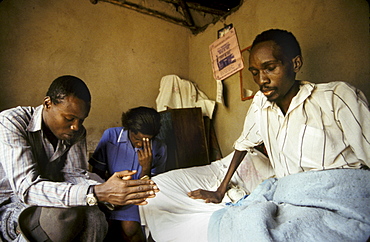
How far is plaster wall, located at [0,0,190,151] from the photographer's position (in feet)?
8.68

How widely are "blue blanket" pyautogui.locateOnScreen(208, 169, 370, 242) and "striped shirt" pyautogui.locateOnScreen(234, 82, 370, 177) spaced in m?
0.10

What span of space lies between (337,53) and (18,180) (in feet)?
7.93

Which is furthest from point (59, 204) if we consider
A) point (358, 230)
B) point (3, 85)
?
point (3, 85)

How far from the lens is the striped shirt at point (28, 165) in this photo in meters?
1.03

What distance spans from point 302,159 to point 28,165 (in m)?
1.39

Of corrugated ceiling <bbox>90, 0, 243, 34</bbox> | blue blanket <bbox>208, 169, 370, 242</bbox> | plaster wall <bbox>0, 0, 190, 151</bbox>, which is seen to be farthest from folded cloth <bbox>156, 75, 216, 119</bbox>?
blue blanket <bbox>208, 169, 370, 242</bbox>

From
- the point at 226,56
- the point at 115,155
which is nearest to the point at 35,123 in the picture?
the point at 115,155

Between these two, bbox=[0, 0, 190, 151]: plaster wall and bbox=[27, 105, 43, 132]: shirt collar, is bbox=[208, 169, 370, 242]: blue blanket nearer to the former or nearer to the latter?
bbox=[27, 105, 43, 132]: shirt collar

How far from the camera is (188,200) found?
61.6 inches

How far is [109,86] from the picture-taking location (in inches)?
128

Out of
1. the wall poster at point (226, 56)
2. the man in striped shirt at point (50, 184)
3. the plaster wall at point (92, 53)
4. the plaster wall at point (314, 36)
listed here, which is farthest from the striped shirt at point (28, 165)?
the wall poster at point (226, 56)

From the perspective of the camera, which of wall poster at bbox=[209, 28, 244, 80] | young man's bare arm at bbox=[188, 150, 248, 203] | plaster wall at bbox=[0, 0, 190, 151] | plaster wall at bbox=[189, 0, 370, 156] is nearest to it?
young man's bare arm at bbox=[188, 150, 248, 203]

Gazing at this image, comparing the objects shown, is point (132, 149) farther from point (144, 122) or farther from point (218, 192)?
point (218, 192)

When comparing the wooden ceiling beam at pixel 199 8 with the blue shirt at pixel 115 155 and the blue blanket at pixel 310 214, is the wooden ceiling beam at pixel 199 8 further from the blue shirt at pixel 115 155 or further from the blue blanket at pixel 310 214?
the blue blanket at pixel 310 214
